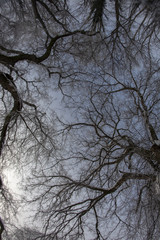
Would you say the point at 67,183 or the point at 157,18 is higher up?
the point at 157,18

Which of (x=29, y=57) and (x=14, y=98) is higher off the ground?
(x=29, y=57)

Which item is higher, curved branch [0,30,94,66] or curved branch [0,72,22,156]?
curved branch [0,30,94,66]

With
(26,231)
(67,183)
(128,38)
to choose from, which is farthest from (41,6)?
(26,231)

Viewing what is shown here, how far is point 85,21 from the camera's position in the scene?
5.69m

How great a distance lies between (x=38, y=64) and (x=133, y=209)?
16.2ft

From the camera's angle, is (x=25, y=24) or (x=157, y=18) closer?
(x=157, y=18)

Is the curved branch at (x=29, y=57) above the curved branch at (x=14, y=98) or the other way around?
above

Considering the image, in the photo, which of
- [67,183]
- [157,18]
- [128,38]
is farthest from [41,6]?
[67,183]

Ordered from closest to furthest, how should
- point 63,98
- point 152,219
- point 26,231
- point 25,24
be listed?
1. point 152,219
2. point 25,24
3. point 26,231
4. point 63,98

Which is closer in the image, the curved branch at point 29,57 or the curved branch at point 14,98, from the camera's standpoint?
the curved branch at point 14,98

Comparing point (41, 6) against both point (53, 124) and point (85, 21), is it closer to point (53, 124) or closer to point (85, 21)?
point (85, 21)

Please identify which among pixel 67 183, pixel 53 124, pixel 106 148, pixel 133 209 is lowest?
pixel 133 209

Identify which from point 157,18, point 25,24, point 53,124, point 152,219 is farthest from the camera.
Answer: point 53,124

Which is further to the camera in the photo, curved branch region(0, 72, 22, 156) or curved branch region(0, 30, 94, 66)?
curved branch region(0, 30, 94, 66)
